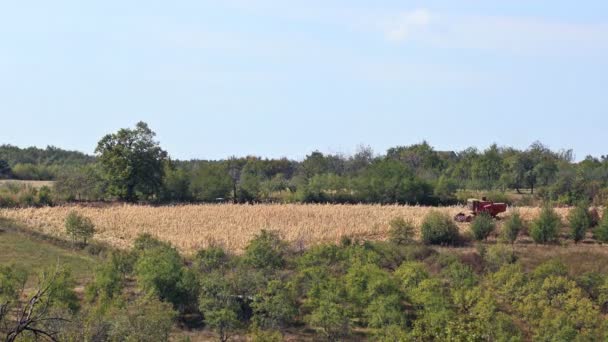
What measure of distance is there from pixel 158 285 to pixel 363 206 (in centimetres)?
3728

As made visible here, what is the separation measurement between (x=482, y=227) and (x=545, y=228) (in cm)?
424

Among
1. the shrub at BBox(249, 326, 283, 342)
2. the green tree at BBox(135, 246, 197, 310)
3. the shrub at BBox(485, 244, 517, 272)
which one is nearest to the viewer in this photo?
the shrub at BBox(249, 326, 283, 342)

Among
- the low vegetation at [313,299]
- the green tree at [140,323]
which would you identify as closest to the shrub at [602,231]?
the low vegetation at [313,299]

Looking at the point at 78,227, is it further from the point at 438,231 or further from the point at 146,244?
the point at 438,231

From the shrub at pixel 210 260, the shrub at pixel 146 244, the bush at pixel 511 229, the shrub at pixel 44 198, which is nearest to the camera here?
the shrub at pixel 210 260

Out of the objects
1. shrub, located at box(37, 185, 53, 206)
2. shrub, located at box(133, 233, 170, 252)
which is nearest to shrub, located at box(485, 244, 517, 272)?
shrub, located at box(133, 233, 170, 252)

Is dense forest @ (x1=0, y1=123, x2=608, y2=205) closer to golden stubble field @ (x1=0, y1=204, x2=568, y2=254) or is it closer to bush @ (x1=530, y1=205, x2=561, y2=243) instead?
golden stubble field @ (x1=0, y1=204, x2=568, y2=254)

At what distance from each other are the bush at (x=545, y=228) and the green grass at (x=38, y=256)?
29.4 meters

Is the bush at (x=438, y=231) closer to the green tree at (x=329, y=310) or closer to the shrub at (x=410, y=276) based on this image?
the shrub at (x=410, y=276)

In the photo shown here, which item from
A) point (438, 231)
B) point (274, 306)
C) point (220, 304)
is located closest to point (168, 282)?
point (220, 304)

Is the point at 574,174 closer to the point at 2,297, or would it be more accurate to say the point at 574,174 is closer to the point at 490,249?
the point at 490,249

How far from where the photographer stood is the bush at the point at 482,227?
5581 centimetres

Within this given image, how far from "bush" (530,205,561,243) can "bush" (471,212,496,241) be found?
9.35 feet

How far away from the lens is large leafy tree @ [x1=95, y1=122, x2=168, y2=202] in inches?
2972
